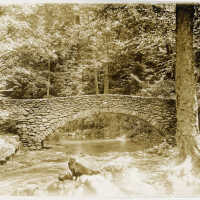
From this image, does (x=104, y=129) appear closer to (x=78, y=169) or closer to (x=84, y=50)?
(x=78, y=169)

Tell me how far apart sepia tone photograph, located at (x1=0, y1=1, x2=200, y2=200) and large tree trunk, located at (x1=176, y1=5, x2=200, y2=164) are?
12 millimetres

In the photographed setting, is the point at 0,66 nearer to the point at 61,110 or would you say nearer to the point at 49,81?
the point at 49,81

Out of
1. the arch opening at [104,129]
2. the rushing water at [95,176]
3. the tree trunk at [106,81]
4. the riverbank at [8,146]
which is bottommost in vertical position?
the rushing water at [95,176]

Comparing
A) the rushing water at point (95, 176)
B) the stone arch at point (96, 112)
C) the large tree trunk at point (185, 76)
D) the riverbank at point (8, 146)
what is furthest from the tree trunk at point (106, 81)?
the riverbank at point (8, 146)

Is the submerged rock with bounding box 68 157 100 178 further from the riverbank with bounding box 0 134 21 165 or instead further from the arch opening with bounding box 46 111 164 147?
the riverbank with bounding box 0 134 21 165

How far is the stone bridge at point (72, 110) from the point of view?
10.0ft

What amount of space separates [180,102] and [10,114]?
2.15 meters

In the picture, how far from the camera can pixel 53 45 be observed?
3066mm

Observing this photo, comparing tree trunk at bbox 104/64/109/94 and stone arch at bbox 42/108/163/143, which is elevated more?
tree trunk at bbox 104/64/109/94

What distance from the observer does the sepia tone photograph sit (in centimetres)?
300

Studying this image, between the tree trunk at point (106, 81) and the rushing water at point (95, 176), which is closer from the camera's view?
the rushing water at point (95, 176)

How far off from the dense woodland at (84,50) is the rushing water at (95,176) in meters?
0.70

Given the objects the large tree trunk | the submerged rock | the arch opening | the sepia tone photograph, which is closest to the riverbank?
the sepia tone photograph

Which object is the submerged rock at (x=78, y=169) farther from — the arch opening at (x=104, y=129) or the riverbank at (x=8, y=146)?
the riverbank at (x=8, y=146)
